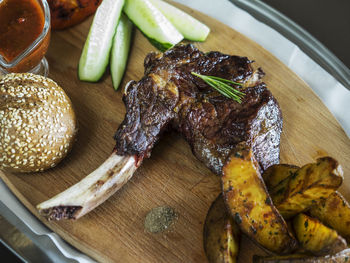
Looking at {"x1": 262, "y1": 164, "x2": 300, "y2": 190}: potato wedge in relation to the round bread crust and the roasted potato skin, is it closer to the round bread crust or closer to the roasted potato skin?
the round bread crust

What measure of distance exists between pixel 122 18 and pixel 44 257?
78.9 inches

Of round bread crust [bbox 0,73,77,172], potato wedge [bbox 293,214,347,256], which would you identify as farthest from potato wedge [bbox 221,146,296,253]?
round bread crust [bbox 0,73,77,172]

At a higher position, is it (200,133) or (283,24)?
(283,24)

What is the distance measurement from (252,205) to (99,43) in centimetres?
181

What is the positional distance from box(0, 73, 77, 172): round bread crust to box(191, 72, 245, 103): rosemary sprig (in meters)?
0.98

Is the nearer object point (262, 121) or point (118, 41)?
point (262, 121)

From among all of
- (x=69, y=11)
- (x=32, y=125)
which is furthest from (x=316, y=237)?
(x=69, y=11)

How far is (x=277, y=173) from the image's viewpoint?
9.00 ft

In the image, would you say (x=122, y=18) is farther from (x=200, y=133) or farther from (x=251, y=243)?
(x=251, y=243)

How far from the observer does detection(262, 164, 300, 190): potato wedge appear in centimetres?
268

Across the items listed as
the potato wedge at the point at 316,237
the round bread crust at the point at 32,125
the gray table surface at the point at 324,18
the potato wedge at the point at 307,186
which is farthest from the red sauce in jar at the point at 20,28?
the gray table surface at the point at 324,18

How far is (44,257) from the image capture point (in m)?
2.84

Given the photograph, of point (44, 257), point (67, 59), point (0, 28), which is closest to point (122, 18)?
point (67, 59)

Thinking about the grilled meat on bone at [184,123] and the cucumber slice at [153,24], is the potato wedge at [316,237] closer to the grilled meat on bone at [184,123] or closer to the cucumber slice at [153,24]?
the grilled meat on bone at [184,123]
